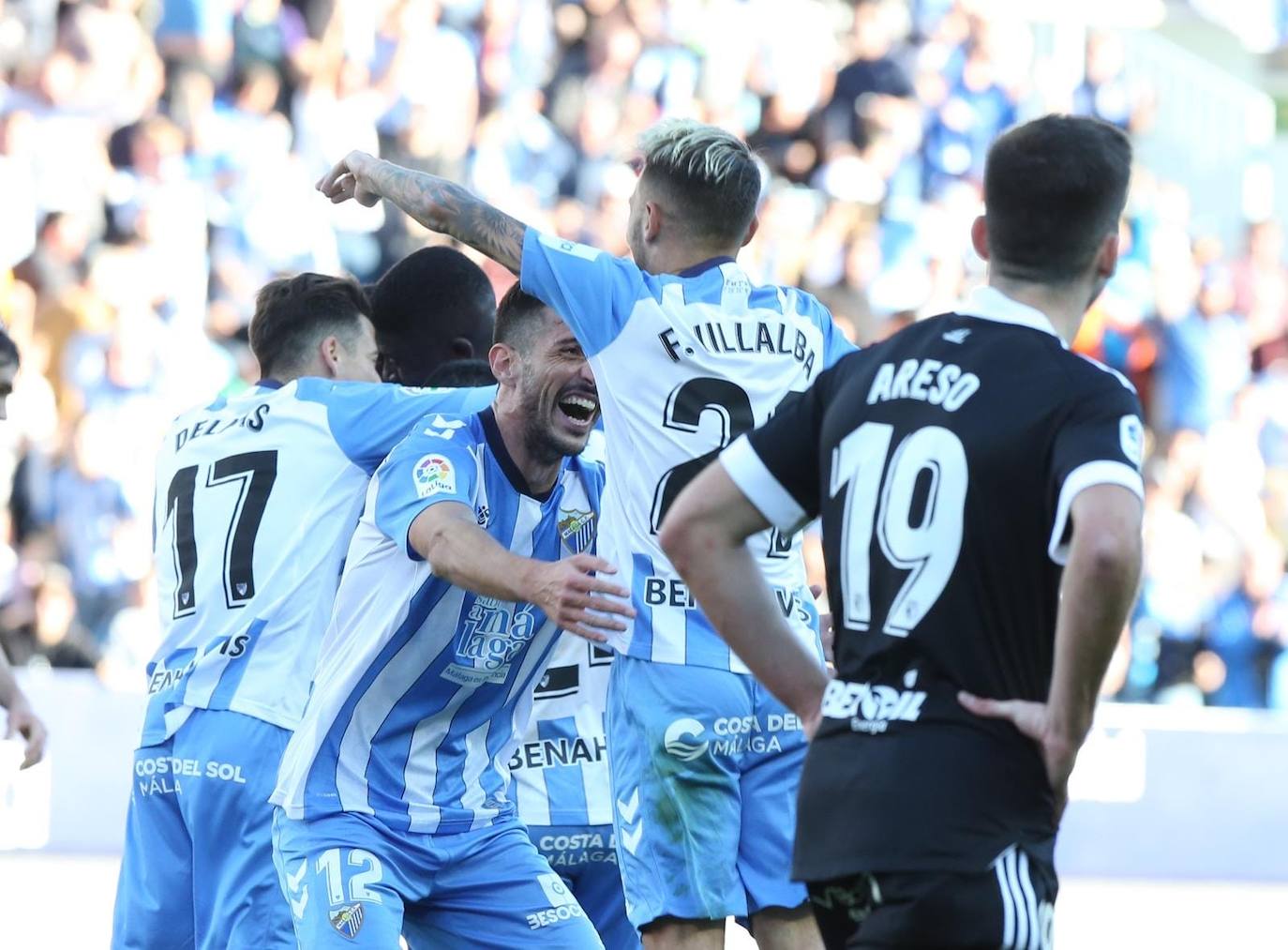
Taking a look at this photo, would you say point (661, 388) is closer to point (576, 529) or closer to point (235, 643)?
point (576, 529)

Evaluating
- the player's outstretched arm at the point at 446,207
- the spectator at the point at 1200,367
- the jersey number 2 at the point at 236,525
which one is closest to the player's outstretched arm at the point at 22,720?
the jersey number 2 at the point at 236,525

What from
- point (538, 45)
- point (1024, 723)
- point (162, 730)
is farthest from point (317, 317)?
point (538, 45)

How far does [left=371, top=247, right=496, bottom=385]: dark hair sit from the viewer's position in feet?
22.8

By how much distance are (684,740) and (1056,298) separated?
1861 millimetres

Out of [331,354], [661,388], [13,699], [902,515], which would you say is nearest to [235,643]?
[13,699]

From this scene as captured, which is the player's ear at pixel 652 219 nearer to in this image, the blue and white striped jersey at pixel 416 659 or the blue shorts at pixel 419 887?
the blue and white striped jersey at pixel 416 659

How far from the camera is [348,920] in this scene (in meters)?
4.71

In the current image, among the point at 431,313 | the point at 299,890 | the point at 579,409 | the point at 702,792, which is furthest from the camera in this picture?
the point at 431,313

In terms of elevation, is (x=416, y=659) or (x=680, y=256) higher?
(x=680, y=256)

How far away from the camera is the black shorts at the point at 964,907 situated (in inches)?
127

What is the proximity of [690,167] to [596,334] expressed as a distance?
502 millimetres

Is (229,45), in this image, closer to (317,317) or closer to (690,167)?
(317,317)

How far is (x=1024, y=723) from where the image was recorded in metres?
3.21

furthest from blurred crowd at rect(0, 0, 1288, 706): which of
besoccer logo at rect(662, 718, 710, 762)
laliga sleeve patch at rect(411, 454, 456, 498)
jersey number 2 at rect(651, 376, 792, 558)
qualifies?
besoccer logo at rect(662, 718, 710, 762)
